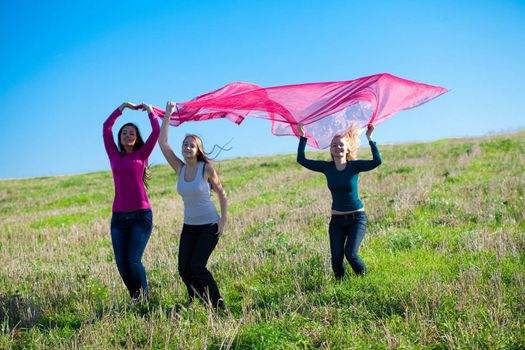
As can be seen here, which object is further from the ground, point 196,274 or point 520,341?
point 196,274

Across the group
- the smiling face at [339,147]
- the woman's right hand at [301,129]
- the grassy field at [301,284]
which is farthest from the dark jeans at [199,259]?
the woman's right hand at [301,129]

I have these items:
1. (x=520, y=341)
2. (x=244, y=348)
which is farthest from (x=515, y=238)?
(x=244, y=348)

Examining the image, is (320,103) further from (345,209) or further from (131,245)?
(131,245)

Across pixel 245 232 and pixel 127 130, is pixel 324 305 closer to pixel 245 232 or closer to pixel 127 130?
pixel 127 130

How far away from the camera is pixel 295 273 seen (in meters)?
6.23

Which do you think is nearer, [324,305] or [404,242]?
[324,305]

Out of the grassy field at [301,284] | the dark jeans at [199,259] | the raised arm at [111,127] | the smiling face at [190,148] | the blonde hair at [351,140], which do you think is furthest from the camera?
the blonde hair at [351,140]

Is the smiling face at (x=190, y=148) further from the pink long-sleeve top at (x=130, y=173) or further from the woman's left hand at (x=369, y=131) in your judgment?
the woman's left hand at (x=369, y=131)

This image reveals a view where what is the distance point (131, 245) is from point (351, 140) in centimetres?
358

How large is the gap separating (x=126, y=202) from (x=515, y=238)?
233 inches

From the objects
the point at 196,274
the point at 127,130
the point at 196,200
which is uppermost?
the point at 127,130

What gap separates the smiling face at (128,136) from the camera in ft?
20.3

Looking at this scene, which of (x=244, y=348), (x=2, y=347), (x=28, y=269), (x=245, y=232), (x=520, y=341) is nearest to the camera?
(x=520, y=341)

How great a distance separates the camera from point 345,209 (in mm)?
6086
